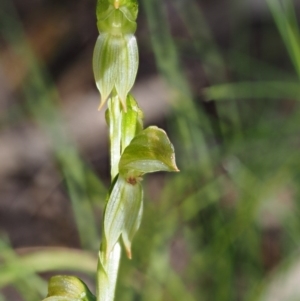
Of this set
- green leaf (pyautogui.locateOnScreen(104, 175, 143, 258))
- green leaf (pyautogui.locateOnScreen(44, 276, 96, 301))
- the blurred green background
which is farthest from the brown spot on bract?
the blurred green background

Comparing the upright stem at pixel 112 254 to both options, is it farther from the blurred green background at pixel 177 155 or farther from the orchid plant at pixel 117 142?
the blurred green background at pixel 177 155

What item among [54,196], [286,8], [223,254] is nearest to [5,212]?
[54,196]

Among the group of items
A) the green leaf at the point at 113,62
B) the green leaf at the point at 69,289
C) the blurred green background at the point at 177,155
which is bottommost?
the green leaf at the point at 69,289

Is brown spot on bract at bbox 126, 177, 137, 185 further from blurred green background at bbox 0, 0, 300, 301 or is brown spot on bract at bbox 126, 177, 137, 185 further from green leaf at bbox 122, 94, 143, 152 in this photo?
blurred green background at bbox 0, 0, 300, 301

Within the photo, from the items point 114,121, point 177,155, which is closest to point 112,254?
point 114,121

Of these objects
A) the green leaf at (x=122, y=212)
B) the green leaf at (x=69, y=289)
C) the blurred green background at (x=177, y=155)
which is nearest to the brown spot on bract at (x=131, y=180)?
the green leaf at (x=122, y=212)

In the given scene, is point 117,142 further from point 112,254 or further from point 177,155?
point 177,155
